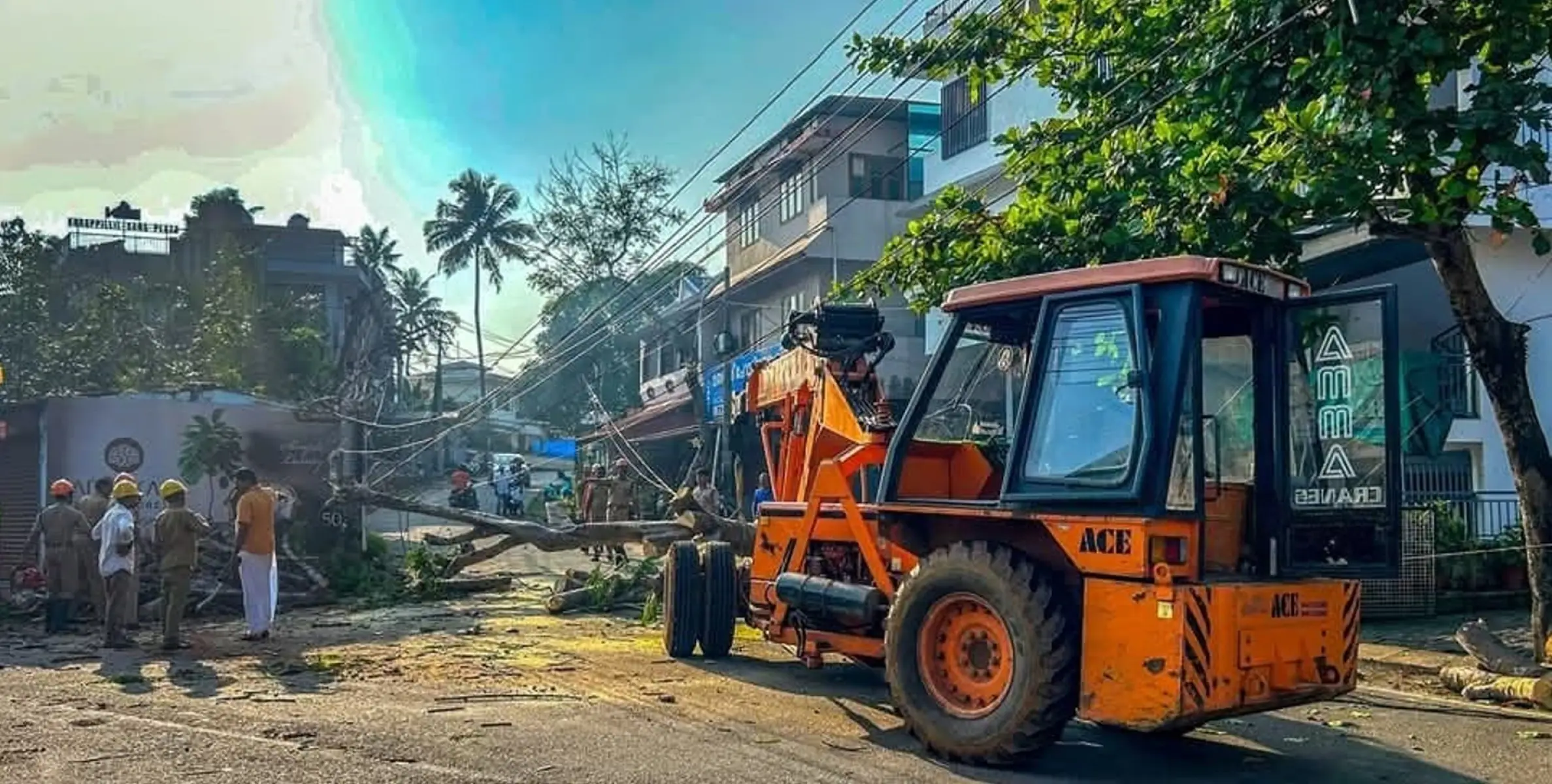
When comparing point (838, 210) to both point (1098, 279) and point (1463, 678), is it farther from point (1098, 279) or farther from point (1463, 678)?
point (1098, 279)

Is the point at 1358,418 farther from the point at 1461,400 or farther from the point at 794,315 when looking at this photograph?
the point at 1461,400

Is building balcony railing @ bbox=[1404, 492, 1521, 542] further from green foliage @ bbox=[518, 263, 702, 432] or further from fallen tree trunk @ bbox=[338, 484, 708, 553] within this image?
green foliage @ bbox=[518, 263, 702, 432]

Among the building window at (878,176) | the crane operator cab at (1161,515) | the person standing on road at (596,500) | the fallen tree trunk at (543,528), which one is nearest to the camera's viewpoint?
the crane operator cab at (1161,515)

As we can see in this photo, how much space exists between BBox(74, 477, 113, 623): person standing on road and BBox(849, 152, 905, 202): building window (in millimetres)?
20999

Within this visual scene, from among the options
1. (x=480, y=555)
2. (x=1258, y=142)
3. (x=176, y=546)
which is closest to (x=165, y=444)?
(x=480, y=555)

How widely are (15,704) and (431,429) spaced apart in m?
28.7

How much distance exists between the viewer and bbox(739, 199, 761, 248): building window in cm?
3816

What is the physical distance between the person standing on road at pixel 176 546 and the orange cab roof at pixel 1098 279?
28.7ft

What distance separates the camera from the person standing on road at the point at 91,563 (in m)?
15.1

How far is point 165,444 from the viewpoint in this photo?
20.6m

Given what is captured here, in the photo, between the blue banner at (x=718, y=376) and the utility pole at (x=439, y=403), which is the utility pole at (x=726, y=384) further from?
the utility pole at (x=439, y=403)

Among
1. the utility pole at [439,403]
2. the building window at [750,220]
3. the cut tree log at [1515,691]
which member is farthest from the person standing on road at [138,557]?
the utility pole at [439,403]

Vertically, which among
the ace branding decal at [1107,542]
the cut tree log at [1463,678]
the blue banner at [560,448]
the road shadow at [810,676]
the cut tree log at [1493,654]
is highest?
the blue banner at [560,448]

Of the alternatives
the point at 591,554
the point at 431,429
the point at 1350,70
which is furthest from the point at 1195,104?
the point at 431,429
